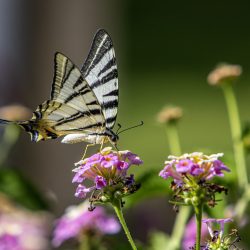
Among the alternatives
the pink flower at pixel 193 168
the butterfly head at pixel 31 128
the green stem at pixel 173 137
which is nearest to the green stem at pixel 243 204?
the green stem at pixel 173 137

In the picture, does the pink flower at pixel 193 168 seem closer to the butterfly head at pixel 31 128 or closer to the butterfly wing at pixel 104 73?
the butterfly wing at pixel 104 73

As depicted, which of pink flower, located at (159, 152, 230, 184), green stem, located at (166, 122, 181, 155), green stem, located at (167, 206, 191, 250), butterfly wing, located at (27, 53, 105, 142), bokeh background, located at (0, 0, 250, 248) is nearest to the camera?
pink flower, located at (159, 152, 230, 184)

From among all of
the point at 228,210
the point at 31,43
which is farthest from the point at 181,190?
the point at 31,43

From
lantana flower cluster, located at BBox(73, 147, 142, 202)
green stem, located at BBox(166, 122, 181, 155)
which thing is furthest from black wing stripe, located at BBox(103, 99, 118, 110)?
lantana flower cluster, located at BBox(73, 147, 142, 202)

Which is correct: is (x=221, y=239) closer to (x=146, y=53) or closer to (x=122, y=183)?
(x=122, y=183)

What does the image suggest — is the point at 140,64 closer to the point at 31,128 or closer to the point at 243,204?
the point at 31,128

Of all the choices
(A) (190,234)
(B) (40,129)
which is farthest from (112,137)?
(A) (190,234)

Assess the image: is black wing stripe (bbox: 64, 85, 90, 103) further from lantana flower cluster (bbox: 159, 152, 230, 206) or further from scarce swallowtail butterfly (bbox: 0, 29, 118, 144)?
lantana flower cluster (bbox: 159, 152, 230, 206)
